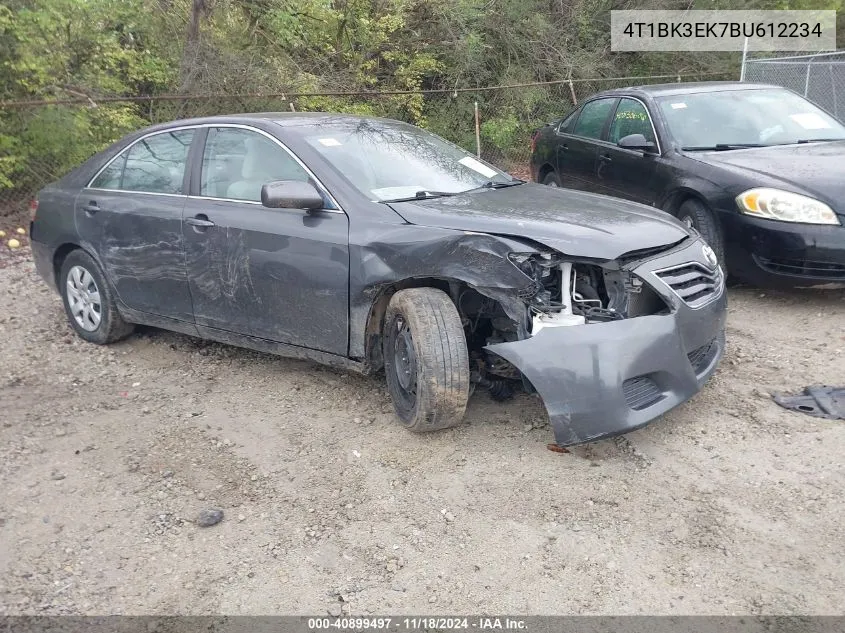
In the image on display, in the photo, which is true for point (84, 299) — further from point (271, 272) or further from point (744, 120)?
point (744, 120)

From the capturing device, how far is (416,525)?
3080 millimetres

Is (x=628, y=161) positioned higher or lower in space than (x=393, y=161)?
lower

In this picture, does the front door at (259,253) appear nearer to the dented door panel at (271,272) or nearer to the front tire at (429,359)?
the dented door panel at (271,272)

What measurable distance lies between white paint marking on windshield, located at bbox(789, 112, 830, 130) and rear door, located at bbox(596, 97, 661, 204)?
1202 mm

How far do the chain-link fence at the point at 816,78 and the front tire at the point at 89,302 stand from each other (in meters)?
10.0

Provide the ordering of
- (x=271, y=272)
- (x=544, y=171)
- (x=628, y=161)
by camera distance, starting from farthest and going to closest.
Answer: (x=544, y=171)
(x=628, y=161)
(x=271, y=272)

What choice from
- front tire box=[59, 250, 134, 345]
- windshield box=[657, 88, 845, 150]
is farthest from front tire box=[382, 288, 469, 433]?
windshield box=[657, 88, 845, 150]

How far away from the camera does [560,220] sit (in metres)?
3.63

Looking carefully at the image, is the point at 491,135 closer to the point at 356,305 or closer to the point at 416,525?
the point at 356,305

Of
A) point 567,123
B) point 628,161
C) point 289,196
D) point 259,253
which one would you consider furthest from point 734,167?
point 259,253

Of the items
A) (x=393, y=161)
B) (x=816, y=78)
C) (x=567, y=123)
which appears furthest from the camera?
(x=816, y=78)

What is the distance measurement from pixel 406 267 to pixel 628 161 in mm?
3628

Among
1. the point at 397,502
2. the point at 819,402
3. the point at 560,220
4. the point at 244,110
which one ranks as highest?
the point at 244,110

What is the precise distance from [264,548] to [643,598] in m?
1.44
